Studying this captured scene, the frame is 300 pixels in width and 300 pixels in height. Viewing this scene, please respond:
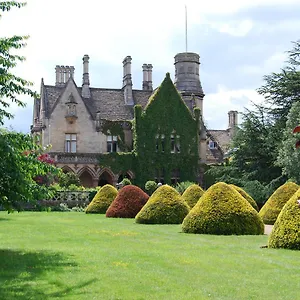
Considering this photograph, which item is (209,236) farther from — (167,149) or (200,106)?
(200,106)

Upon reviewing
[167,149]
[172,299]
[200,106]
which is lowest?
[172,299]

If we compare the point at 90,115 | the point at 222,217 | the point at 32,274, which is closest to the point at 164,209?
the point at 222,217

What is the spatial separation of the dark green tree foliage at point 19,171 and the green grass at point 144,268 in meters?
1.27

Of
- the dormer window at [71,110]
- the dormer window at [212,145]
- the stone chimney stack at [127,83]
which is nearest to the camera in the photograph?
the dormer window at [71,110]

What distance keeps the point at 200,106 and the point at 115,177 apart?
37.5 ft

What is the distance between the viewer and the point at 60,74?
173 ft

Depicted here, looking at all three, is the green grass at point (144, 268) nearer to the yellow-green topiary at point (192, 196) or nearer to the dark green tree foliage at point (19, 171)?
the dark green tree foliage at point (19, 171)

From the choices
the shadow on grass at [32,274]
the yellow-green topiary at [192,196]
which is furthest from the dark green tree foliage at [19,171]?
the yellow-green topiary at [192,196]

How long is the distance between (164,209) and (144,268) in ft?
38.1

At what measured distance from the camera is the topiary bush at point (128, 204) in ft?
86.2

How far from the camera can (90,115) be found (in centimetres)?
4847

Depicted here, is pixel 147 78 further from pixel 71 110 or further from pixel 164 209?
pixel 164 209

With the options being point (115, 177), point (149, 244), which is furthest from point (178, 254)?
point (115, 177)

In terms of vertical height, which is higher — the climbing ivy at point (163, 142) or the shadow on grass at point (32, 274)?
the climbing ivy at point (163, 142)
